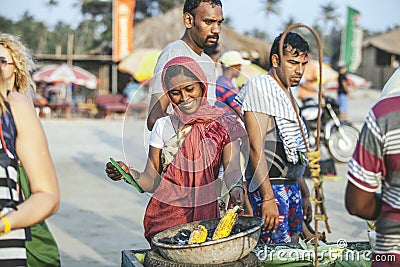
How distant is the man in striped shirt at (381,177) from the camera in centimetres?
220

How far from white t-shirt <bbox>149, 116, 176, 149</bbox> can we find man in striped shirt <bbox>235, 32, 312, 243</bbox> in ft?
1.70

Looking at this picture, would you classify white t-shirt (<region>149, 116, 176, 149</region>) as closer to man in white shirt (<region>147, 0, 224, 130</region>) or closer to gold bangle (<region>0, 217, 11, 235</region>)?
man in white shirt (<region>147, 0, 224, 130</region>)

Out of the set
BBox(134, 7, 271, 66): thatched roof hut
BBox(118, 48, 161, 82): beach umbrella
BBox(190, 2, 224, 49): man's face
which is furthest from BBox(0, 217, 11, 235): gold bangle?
BBox(134, 7, 271, 66): thatched roof hut

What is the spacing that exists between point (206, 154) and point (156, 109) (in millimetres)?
427

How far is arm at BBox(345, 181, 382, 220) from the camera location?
2.27 meters

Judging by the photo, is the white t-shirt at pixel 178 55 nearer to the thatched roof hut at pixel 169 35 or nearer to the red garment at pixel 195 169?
the red garment at pixel 195 169

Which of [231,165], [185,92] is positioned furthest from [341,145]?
[185,92]

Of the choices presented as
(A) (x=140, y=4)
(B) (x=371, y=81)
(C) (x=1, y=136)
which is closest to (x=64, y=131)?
(C) (x=1, y=136)

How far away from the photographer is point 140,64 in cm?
2434

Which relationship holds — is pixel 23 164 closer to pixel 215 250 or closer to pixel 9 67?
pixel 9 67

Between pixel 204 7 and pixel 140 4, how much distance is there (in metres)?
45.2

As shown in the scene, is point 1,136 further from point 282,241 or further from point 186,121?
point 282,241

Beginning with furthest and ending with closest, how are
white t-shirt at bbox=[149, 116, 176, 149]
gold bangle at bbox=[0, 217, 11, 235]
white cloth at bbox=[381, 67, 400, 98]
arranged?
1. white t-shirt at bbox=[149, 116, 176, 149]
2. white cloth at bbox=[381, 67, 400, 98]
3. gold bangle at bbox=[0, 217, 11, 235]

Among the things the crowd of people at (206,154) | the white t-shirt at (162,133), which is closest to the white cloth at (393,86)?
the crowd of people at (206,154)
